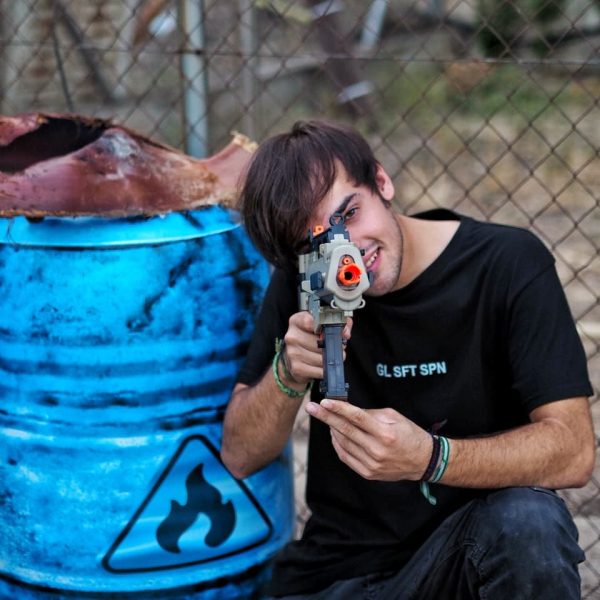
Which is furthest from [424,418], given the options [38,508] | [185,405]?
[38,508]

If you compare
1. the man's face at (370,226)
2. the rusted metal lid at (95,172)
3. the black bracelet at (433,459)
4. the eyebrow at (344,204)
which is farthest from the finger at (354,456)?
the rusted metal lid at (95,172)

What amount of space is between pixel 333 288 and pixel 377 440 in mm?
317

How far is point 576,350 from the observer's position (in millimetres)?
1858

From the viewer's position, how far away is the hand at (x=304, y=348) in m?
1.75

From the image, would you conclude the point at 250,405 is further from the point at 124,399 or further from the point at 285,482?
the point at 285,482

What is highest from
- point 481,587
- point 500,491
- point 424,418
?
point 424,418

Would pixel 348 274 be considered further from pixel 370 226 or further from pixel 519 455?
pixel 519 455

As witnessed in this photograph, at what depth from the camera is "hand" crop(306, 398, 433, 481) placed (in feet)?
5.36

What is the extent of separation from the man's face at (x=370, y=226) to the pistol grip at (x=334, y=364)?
26 centimetres

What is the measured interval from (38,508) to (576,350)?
1.20 meters

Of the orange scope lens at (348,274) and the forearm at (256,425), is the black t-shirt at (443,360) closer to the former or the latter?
the forearm at (256,425)

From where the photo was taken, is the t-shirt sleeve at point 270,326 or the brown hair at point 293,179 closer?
the brown hair at point 293,179

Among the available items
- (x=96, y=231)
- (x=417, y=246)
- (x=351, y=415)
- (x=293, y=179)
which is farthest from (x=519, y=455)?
(x=96, y=231)

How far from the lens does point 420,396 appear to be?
1.98 meters
